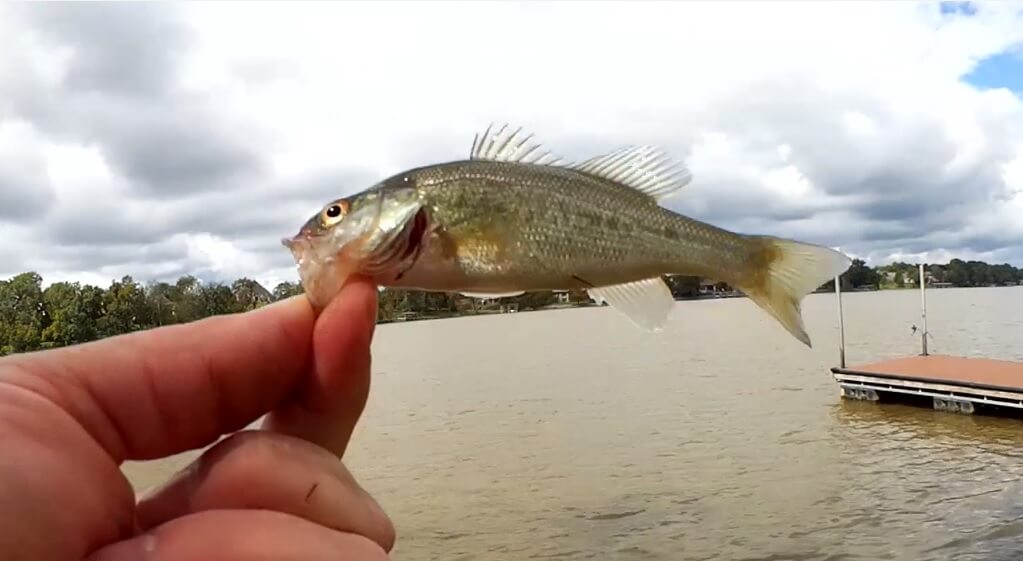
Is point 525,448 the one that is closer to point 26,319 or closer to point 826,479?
point 826,479

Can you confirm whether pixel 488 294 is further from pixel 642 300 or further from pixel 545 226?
pixel 642 300

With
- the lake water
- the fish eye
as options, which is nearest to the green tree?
the lake water

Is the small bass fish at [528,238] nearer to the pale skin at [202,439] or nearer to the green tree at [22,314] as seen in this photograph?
the pale skin at [202,439]

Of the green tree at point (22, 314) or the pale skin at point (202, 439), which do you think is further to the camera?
the green tree at point (22, 314)

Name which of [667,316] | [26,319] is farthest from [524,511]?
[26,319]

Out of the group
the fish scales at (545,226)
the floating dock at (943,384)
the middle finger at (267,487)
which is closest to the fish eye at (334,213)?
the fish scales at (545,226)

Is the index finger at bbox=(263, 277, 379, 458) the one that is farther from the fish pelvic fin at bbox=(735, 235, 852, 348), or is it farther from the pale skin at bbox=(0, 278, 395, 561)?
the fish pelvic fin at bbox=(735, 235, 852, 348)

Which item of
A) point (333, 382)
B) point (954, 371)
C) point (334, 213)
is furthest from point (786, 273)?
point (954, 371)
